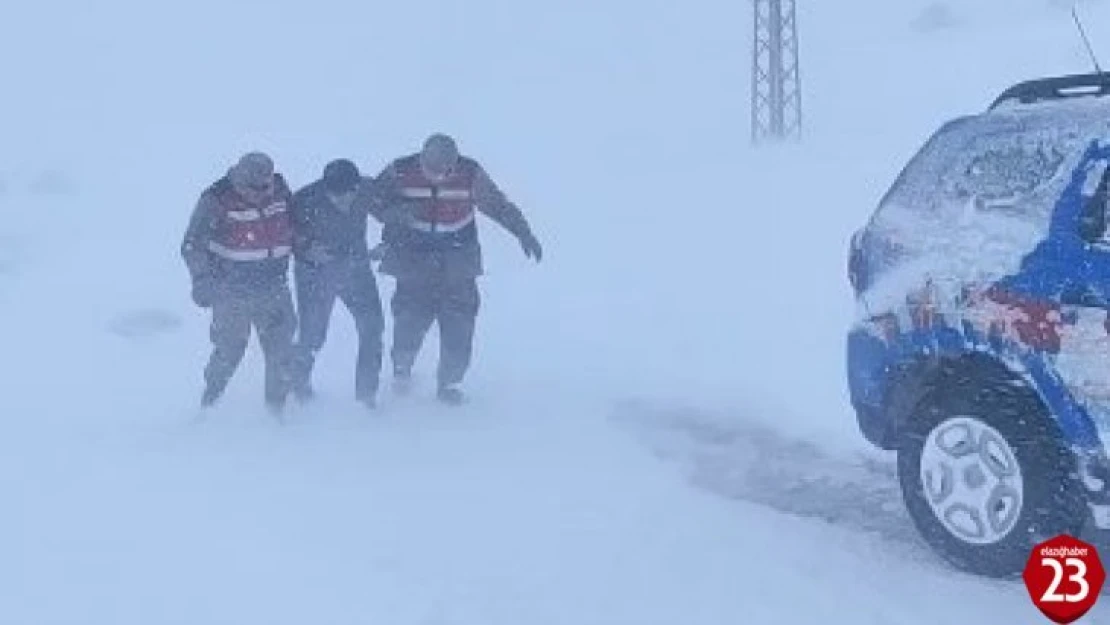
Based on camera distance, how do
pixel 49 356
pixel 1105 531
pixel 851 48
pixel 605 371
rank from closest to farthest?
1. pixel 1105 531
2. pixel 605 371
3. pixel 49 356
4. pixel 851 48

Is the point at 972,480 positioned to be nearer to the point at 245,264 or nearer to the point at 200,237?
the point at 245,264

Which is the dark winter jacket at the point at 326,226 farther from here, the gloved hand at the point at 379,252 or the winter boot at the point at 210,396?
the winter boot at the point at 210,396

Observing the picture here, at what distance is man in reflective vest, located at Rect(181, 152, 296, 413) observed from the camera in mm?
7180

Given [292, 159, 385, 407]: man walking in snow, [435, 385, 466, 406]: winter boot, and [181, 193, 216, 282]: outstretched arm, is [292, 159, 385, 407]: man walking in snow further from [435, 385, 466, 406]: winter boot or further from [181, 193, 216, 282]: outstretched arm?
[181, 193, 216, 282]: outstretched arm

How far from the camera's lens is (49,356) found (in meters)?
11.3

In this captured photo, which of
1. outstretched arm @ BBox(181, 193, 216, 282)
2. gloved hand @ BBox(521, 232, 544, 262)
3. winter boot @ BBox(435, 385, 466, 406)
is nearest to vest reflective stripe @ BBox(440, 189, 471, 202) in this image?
gloved hand @ BBox(521, 232, 544, 262)

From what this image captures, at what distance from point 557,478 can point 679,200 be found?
10209 millimetres

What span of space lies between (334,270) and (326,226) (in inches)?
12.5

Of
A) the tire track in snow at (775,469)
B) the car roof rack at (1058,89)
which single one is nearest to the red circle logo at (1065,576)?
the tire track in snow at (775,469)

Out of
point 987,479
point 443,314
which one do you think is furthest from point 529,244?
point 987,479

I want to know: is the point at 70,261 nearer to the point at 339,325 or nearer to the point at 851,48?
the point at 339,325

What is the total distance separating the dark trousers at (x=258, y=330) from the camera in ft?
24.5

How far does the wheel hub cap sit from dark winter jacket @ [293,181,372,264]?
3.83 meters

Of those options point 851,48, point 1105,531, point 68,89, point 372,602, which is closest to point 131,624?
point 372,602
